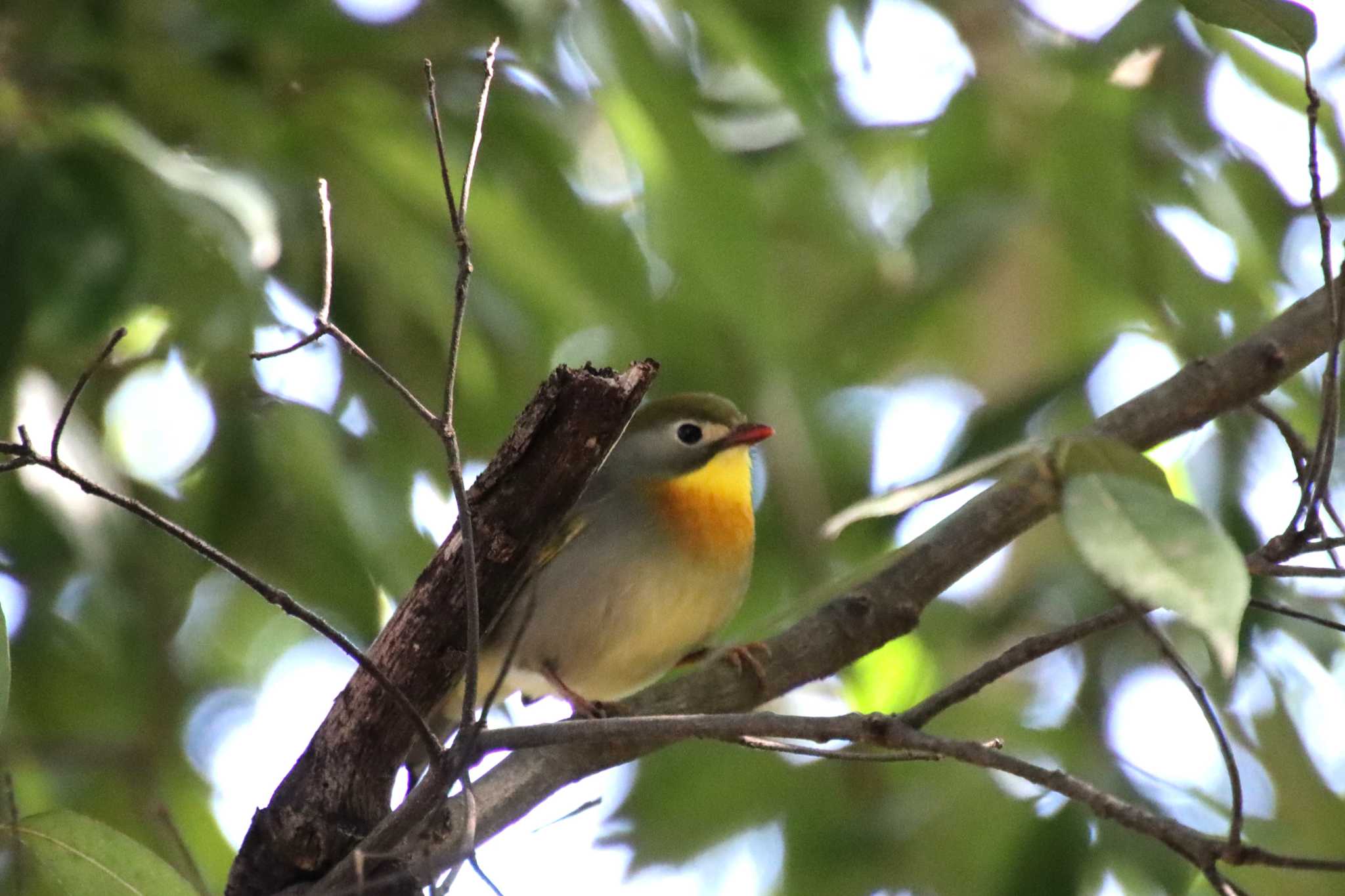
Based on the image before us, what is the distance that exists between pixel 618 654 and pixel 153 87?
185cm

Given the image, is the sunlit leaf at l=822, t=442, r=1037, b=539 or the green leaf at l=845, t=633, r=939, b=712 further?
the green leaf at l=845, t=633, r=939, b=712

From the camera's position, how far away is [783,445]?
4.75 meters

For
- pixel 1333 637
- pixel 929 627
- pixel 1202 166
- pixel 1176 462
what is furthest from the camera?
pixel 929 627

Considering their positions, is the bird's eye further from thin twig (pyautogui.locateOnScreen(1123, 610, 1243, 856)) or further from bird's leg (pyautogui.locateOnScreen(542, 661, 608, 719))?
thin twig (pyautogui.locateOnScreen(1123, 610, 1243, 856))

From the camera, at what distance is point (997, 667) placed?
1.91 m

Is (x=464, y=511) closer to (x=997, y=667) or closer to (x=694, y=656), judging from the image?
(x=997, y=667)

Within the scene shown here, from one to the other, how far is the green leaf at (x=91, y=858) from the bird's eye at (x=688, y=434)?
7.76ft

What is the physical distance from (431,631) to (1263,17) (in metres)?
1.48

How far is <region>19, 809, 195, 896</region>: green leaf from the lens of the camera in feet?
6.93

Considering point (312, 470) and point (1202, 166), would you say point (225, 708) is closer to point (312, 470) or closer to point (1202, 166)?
point (312, 470)

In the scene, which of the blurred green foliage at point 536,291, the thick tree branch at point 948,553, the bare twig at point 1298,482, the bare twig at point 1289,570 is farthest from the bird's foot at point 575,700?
the bare twig at point 1289,570

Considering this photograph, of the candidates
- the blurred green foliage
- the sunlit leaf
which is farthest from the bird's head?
the sunlit leaf

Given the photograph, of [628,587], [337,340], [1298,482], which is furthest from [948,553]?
[628,587]

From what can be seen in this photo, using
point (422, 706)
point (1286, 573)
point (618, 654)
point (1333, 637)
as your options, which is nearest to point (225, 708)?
point (618, 654)
